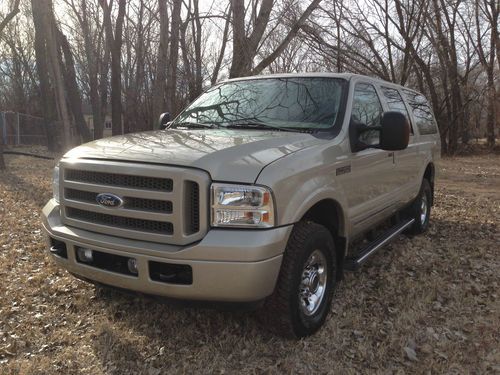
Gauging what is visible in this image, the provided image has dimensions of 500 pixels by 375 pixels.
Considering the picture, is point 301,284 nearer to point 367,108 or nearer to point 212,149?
point 212,149

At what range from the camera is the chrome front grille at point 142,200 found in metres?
2.82

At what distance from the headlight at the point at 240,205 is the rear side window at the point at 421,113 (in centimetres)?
375

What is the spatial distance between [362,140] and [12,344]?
3.09m

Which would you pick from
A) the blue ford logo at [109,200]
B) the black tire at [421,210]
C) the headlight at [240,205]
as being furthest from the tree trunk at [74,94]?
the headlight at [240,205]

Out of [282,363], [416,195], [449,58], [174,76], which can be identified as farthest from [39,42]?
[449,58]

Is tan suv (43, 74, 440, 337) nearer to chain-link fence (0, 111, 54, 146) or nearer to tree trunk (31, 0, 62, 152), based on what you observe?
tree trunk (31, 0, 62, 152)

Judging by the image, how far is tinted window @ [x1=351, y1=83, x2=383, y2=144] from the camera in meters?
4.19

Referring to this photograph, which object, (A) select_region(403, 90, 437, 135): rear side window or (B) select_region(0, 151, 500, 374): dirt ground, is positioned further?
(A) select_region(403, 90, 437, 135): rear side window

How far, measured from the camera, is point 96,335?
3426 millimetres

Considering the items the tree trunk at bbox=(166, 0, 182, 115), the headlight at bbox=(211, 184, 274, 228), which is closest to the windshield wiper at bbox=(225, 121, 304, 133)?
the headlight at bbox=(211, 184, 274, 228)

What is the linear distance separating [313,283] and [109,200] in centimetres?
155

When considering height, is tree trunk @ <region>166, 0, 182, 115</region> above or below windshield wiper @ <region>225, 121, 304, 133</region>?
above

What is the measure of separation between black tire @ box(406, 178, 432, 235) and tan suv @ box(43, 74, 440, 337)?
197 cm

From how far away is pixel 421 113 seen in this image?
6.40 m
